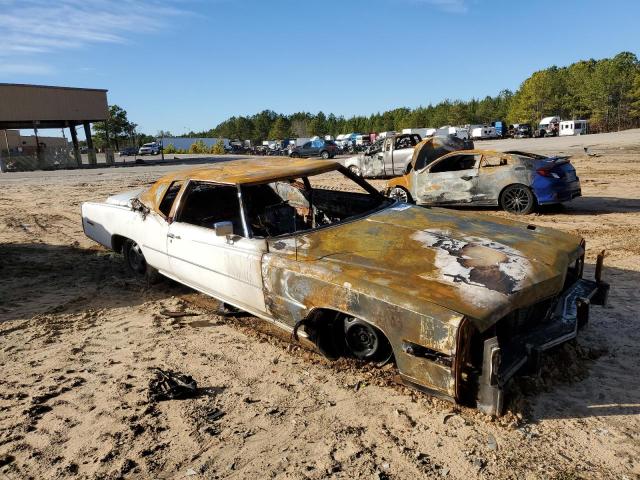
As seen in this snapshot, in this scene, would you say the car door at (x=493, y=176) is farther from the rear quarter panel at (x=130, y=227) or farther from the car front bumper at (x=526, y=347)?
the rear quarter panel at (x=130, y=227)

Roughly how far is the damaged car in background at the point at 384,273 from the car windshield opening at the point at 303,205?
0.05 feet

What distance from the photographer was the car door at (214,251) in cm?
Answer: 384

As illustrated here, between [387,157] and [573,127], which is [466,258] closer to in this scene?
[387,157]

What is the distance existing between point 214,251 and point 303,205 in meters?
1.40

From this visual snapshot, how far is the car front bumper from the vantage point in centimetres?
258

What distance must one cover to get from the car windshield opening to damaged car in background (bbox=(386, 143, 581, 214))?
5.01 m

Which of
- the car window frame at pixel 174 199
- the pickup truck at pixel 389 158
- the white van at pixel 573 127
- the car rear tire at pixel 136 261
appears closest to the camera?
the car window frame at pixel 174 199

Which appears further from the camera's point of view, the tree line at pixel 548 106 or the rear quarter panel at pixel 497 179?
the tree line at pixel 548 106

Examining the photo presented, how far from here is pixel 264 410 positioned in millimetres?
3123

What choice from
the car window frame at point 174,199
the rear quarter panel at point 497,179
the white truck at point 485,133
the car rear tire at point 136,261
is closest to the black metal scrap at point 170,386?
the car window frame at point 174,199

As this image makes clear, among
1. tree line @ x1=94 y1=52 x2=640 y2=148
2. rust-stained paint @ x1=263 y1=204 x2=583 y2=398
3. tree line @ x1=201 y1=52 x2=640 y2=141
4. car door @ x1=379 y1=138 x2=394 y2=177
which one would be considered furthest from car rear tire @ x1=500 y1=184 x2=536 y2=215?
tree line @ x1=201 y1=52 x2=640 y2=141

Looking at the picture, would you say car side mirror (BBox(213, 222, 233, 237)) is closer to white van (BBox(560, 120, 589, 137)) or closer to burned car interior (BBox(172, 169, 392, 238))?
burned car interior (BBox(172, 169, 392, 238))

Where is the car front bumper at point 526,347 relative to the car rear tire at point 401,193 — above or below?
below

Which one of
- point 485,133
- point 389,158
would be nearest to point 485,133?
point 485,133
